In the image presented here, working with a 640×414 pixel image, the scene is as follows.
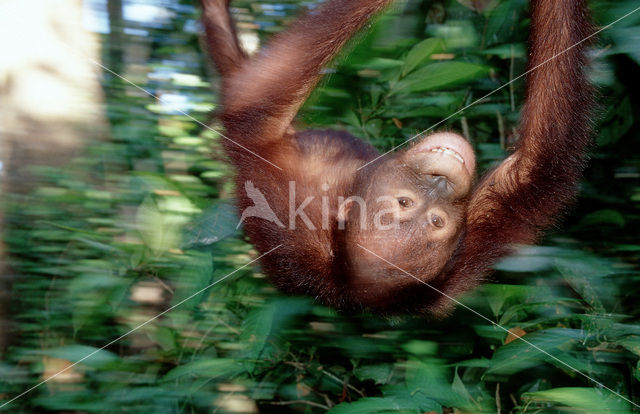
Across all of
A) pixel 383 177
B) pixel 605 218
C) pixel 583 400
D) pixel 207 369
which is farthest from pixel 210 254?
pixel 605 218

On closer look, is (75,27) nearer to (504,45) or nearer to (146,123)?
(146,123)

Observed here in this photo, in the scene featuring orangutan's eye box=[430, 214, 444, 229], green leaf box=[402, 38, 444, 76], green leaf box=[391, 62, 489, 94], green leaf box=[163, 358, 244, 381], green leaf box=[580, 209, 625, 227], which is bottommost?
green leaf box=[163, 358, 244, 381]

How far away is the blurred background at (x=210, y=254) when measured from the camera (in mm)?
2438

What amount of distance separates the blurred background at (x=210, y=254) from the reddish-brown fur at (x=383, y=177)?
16 cm

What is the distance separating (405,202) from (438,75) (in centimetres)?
78

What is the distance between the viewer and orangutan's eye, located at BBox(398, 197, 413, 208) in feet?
7.50

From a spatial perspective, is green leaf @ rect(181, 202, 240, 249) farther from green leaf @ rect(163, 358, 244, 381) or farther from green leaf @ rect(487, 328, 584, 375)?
green leaf @ rect(487, 328, 584, 375)

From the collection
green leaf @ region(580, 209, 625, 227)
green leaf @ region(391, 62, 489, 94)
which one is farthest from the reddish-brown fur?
green leaf @ region(580, 209, 625, 227)

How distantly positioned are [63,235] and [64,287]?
24 centimetres

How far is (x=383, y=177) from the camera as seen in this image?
2.39 meters

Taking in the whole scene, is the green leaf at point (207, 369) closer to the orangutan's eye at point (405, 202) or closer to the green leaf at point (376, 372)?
the green leaf at point (376, 372)

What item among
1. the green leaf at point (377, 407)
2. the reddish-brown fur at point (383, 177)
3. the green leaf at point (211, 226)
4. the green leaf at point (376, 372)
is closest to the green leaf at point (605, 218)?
the reddish-brown fur at point (383, 177)

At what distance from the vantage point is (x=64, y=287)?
262 cm

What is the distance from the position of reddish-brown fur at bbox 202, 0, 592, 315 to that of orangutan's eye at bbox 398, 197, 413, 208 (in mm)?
68
